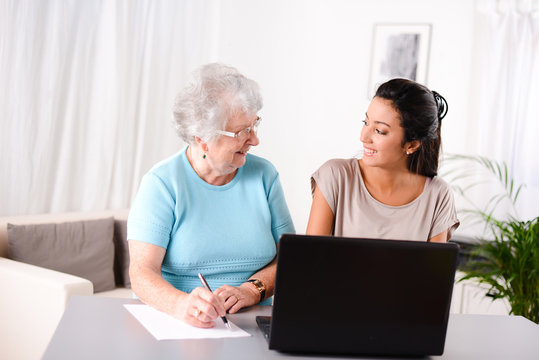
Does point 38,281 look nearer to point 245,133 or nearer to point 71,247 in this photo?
point 71,247

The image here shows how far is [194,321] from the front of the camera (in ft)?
4.42

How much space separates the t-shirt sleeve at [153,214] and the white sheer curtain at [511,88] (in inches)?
111

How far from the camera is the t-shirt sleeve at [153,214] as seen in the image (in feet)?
5.27

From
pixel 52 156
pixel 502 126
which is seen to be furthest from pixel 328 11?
pixel 52 156

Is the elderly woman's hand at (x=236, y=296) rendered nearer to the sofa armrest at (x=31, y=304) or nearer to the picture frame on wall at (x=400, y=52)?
the sofa armrest at (x=31, y=304)

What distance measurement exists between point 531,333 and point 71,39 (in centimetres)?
277

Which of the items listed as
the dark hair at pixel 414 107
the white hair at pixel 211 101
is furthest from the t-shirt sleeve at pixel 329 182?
the white hair at pixel 211 101

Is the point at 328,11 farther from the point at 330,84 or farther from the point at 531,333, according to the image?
the point at 531,333

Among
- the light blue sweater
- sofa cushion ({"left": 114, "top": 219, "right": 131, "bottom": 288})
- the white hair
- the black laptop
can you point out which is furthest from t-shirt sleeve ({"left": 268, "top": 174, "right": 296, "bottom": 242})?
sofa cushion ({"left": 114, "top": 219, "right": 131, "bottom": 288})

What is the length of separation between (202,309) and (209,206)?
463 mm

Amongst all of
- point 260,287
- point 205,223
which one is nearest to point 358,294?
point 260,287

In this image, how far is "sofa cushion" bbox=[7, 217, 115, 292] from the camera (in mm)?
2834

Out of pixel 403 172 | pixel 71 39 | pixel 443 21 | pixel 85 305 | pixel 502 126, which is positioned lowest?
pixel 85 305

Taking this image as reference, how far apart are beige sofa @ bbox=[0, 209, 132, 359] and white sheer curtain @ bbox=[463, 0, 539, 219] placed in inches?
98.0
